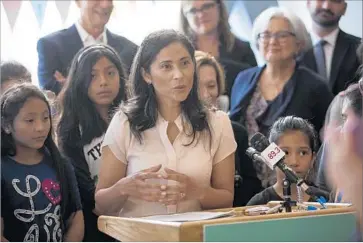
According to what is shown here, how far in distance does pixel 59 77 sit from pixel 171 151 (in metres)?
0.71

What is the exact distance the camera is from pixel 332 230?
1799 millimetres

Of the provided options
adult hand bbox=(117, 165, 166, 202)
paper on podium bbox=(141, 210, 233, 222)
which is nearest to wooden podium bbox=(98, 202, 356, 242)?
paper on podium bbox=(141, 210, 233, 222)

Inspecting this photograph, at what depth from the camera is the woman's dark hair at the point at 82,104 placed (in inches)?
106

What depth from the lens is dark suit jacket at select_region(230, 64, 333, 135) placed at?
2.75 metres

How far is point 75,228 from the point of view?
100.0 inches

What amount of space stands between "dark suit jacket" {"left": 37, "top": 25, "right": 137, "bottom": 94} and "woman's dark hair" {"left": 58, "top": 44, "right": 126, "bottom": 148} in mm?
71

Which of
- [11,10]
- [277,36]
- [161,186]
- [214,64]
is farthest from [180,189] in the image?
[11,10]

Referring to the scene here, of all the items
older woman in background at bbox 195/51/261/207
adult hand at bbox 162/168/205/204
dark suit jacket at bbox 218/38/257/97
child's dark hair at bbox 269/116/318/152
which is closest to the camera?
adult hand at bbox 162/168/205/204

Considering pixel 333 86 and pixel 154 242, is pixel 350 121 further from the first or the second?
pixel 333 86

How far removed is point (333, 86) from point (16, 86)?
1.29m

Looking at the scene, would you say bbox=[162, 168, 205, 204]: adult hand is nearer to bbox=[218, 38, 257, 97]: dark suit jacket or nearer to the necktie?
bbox=[218, 38, 257, 97]: dark suit jacket

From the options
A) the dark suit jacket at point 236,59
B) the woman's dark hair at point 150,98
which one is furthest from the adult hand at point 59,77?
the dark suit jacket at point 236,59

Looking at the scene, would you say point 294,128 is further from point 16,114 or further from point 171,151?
point 16,114

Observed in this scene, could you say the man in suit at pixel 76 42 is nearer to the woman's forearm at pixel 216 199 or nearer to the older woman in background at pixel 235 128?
the older woman in background at pixel 235 128
